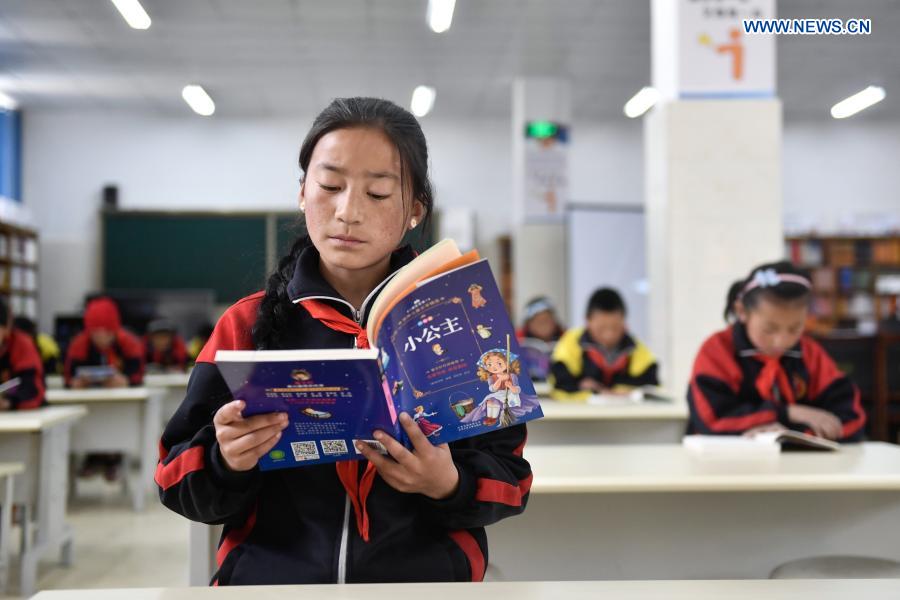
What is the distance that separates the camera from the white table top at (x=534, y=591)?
1.03m

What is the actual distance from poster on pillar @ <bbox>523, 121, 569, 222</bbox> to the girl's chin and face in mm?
8027

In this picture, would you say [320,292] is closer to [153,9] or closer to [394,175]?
[394,175]

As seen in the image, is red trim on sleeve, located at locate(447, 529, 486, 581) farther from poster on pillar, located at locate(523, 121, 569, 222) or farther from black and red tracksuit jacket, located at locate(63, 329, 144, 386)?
poster on pillar, located at locate(523, 121, 569, 222)

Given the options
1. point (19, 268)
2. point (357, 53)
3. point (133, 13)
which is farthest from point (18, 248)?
point (357, 53)

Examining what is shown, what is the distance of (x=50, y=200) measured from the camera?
35.0 ft

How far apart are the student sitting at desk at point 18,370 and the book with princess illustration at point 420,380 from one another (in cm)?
338

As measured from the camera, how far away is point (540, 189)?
9.14 metres

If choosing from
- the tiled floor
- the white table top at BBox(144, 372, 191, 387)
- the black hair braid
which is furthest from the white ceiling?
the black hair braid

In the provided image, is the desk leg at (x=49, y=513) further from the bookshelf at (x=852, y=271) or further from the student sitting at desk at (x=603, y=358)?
the bookshelf at (x=852, y=271)

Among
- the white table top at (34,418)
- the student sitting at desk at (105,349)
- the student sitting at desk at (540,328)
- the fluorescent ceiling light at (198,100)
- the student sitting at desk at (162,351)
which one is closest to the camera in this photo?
the white table top at (34,418)

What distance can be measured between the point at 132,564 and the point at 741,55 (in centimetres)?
397

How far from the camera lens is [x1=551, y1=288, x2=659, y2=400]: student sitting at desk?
15.9 feet

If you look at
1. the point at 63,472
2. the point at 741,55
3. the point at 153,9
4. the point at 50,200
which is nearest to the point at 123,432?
the point at 63,472

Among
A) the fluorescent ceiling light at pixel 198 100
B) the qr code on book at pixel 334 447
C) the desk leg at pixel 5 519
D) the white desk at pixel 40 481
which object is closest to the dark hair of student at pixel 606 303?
the white desk at pixel 40 481
